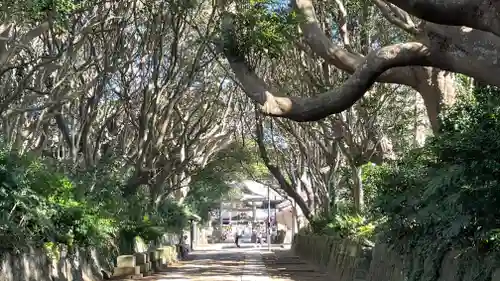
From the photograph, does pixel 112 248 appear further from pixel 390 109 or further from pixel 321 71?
pixel 390 109

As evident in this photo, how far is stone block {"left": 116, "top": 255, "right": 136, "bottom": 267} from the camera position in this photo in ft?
66.0

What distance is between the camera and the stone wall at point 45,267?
11362mm

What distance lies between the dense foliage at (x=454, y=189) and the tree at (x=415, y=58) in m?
0.77

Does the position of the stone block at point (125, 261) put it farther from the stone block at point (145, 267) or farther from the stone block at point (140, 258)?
the stone block at point (145, 267)

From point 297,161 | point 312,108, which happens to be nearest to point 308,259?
point 297,161

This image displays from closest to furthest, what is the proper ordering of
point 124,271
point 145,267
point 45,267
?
point 45,267 → point 124,271 → point 145,267

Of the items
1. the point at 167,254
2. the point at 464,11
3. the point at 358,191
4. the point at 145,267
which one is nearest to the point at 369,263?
the point at 358,191

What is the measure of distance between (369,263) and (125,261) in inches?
280

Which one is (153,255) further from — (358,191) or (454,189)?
(454,189)

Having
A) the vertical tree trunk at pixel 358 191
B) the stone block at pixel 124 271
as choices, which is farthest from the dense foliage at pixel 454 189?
the stone block at pixel 124 271

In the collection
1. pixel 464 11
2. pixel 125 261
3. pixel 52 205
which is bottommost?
pixel 125 261

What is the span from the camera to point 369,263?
54.0ft

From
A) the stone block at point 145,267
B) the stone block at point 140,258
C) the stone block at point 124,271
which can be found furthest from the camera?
the stone block at point 145,267

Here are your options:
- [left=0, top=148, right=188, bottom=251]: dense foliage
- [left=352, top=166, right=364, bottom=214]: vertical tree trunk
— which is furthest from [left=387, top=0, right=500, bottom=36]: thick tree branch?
[left=352, top=166, right=364, bottom=214]: vertical tree trunk
